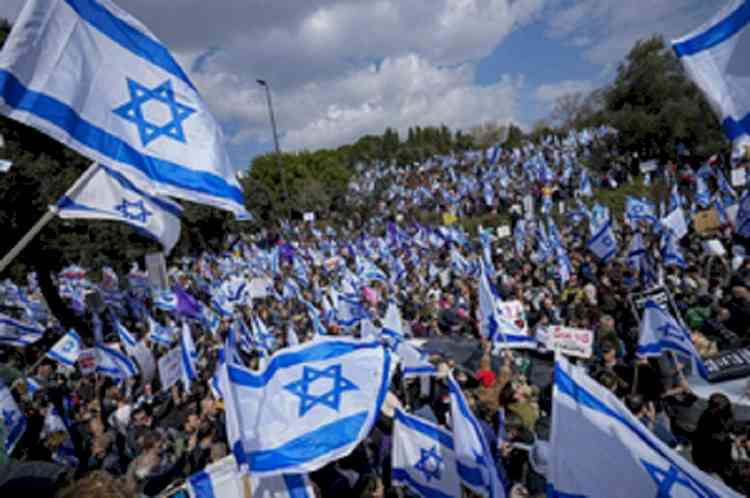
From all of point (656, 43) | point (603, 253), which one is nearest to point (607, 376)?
point (603, 253)

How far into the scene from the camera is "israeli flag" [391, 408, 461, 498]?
4684 millimetres

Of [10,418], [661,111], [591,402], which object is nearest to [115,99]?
[591,402]

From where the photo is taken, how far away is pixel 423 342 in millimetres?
10555

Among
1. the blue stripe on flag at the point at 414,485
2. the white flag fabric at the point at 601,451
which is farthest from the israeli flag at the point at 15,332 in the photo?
the white flag fabric at the point at 601,451

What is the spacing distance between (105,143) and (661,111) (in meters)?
34.9

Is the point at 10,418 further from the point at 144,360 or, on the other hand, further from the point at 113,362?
the point at 144,360

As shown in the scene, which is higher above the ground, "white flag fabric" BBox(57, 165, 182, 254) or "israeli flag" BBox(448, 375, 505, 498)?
"white flag fabric" BBox(57, 165, 182, 254)

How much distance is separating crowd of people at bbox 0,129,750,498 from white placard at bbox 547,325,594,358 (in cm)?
37

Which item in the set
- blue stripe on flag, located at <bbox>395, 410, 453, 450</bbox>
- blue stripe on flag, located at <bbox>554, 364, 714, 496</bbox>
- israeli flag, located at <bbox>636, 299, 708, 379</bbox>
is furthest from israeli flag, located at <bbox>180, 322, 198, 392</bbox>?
blue stripe on flag, located at <bbox>554, 364, 714, 496</bbox>

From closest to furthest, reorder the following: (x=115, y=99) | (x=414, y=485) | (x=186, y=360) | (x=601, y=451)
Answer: (x=601, y=451) → (x=115, y=99) → (x=414, y=485) → (x=186, y=360)

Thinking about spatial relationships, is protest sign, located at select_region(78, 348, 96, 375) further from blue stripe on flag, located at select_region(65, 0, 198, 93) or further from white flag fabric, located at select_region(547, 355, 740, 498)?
white flag fabric, located at select_region(547, 355, 740, 498)

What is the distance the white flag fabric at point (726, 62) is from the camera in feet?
10.4

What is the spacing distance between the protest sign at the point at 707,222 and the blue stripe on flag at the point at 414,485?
45.4 ft

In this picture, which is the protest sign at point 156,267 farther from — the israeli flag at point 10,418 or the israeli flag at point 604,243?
the israeli flag at point 604,243
